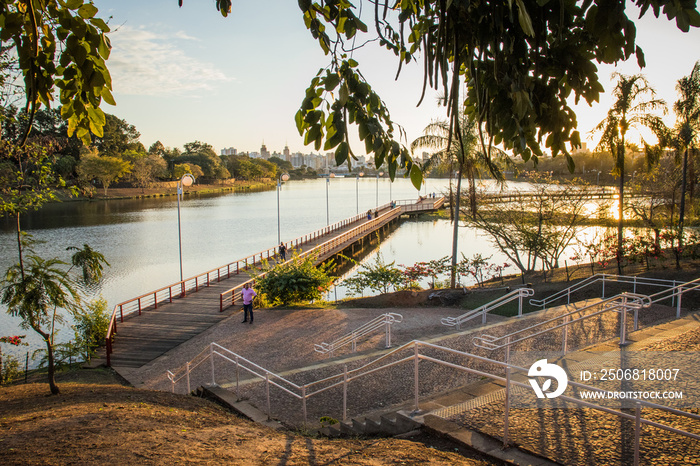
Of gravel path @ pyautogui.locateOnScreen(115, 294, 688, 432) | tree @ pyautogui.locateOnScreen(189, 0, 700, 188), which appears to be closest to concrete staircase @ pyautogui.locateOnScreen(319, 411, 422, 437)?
gravel path @ pyautogui.locateOnScreen(115, 294, 688, 432)

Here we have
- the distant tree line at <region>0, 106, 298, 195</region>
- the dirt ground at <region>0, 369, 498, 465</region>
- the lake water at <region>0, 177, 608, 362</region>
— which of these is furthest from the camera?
the distant tree line at <region>0, 106, 298, 195</region>

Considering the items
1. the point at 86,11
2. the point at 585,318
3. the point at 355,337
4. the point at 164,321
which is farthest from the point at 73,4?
the point at 164,321

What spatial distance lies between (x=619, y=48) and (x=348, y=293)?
68.7 feet

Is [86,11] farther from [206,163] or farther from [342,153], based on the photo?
[206,163]

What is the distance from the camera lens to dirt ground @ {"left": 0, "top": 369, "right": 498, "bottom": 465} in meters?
4.02

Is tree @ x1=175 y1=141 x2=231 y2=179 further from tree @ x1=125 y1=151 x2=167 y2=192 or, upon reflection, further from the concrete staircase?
the concrete staircase

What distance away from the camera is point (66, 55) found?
2500 mm

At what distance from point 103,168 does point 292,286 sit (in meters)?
A: 72.8

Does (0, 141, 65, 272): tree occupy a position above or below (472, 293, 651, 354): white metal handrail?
above

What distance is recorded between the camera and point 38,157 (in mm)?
10195

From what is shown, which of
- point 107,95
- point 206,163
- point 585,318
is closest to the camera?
point 107,95

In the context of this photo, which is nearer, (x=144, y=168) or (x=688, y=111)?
(x=688, y=111)

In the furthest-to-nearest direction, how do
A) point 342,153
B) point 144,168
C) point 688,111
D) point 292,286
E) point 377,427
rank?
point 144,168 → point 688,111 → point 292,286 → point 377,427 → point 342,153

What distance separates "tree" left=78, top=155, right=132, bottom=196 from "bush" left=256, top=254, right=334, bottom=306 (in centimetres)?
6484
